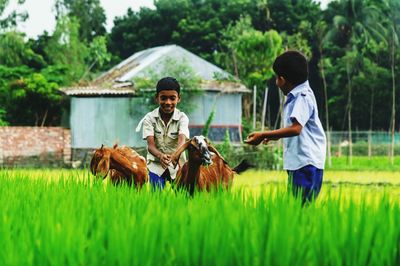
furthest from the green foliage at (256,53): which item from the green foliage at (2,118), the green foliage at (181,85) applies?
the green foliage at (2,118)

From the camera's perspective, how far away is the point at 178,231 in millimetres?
3076

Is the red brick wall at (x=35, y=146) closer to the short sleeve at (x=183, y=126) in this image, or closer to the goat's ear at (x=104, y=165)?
the goat's ear at (x=104, y=165)

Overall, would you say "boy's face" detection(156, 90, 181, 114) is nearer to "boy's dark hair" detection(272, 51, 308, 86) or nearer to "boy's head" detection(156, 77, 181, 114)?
"boy's head" detection(156, 77, 181, 114)

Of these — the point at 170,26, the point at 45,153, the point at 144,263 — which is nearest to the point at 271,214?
the point at 144,263

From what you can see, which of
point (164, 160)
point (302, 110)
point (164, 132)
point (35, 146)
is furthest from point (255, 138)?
point (35, 146)

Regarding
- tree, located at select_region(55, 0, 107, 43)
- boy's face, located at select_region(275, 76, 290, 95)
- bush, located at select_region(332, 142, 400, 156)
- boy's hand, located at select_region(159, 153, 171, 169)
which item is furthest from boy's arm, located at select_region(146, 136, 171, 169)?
tree, located at select_region(55, 0, 107, 43)

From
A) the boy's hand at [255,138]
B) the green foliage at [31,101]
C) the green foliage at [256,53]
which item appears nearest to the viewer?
the boy's hand at [255,138]

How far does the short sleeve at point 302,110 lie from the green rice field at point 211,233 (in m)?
0.81

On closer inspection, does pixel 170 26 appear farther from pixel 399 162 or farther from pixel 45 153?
pixel 45 153

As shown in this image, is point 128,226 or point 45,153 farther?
point 45,153

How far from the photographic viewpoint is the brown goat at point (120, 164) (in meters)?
6.86

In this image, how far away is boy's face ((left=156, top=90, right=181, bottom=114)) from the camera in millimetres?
6070

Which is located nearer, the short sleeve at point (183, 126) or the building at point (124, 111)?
the short sleeve at point (183, 126)

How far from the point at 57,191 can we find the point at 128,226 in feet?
7.35
